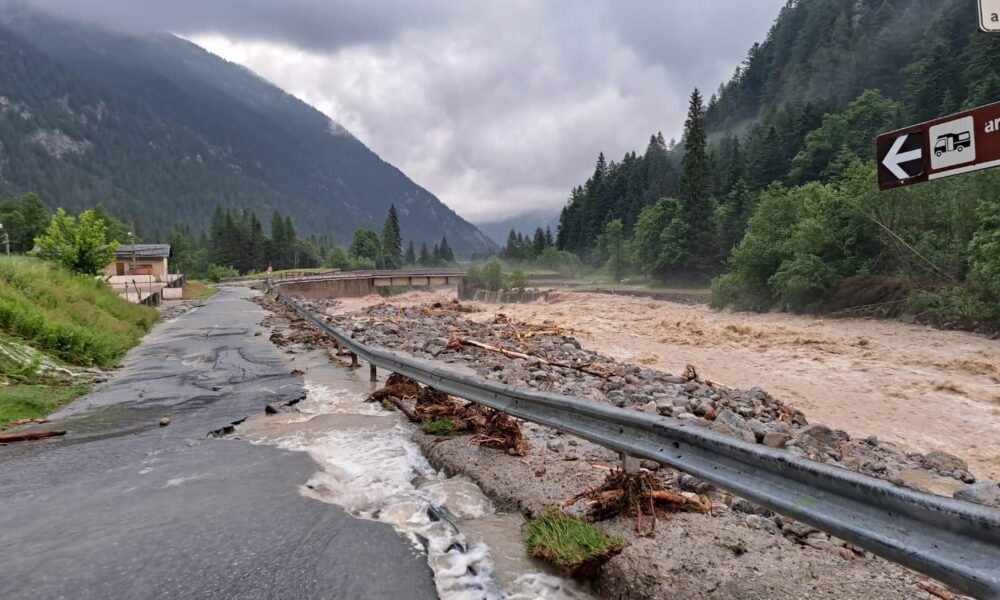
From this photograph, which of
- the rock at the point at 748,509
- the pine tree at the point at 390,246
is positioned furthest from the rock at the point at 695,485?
the pine tree at the point at 390,246

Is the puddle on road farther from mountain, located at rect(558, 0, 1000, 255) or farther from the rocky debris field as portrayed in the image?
mountain, located at rect(558, 0, 1000, 255)

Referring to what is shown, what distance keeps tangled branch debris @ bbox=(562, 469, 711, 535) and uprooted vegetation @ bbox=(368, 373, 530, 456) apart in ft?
5.40

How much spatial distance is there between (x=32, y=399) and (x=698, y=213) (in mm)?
75969

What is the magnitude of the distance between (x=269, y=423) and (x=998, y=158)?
7.66m

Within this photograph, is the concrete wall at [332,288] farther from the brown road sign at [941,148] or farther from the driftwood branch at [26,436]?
the brown road sign at [941,148]

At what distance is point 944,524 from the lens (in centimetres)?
199

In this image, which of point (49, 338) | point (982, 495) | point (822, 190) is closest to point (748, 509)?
point (982, 495)

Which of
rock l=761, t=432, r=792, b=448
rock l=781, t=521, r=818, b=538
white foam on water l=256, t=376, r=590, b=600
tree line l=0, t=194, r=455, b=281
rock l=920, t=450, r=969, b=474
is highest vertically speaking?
tree line l=0, t=194, r=455, b=281

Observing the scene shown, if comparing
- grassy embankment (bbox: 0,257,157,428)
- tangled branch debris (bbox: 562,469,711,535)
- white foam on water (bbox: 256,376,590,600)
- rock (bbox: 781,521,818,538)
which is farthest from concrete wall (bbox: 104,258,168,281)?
rock (bbox: 781,521,818,538)

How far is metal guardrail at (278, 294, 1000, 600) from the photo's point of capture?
6.21ft

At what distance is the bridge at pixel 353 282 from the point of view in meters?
68.1

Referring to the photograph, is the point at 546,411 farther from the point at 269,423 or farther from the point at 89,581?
the point at 269,423

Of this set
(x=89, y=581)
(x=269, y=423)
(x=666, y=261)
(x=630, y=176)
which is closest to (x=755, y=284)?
(x=666, y=261)

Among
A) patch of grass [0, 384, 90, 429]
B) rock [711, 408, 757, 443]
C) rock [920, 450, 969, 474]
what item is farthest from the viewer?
patch of grass [0, 384, 90, 429]
